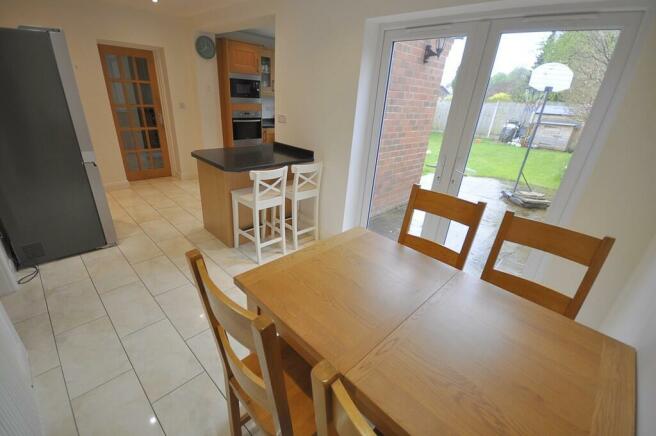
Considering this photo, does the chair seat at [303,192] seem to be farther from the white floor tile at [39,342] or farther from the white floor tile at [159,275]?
the white floor tile at [39,342]

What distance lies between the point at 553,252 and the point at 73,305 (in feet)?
9.70

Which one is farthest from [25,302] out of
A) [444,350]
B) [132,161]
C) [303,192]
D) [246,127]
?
[246,127]

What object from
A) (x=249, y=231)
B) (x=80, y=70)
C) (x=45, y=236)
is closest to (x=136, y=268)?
(x=45, y=236)

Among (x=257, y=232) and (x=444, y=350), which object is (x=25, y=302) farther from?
(x=444, y=350)

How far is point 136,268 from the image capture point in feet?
8.01

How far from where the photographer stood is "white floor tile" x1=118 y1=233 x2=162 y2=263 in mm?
2604

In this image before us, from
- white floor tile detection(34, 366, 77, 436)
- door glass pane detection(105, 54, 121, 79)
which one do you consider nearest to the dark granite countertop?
white floor tile detection(34, 366, 77, 436)

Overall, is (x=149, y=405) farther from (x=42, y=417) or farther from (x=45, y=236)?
(x=45, y=236)

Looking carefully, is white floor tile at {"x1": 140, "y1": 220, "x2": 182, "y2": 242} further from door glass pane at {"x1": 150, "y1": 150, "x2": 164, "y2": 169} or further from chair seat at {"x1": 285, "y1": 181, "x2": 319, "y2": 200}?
door glass pane at {"x1": 150, "y1": 150, "x2": 164, "y2": 169}

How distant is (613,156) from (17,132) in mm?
3841

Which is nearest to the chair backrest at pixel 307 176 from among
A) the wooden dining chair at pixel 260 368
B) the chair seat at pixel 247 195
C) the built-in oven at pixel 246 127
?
the chair seat at pixel 247 195

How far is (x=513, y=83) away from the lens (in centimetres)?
186

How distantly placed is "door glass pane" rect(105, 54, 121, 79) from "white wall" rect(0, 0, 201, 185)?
297mm

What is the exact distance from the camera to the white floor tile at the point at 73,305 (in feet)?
6.08
